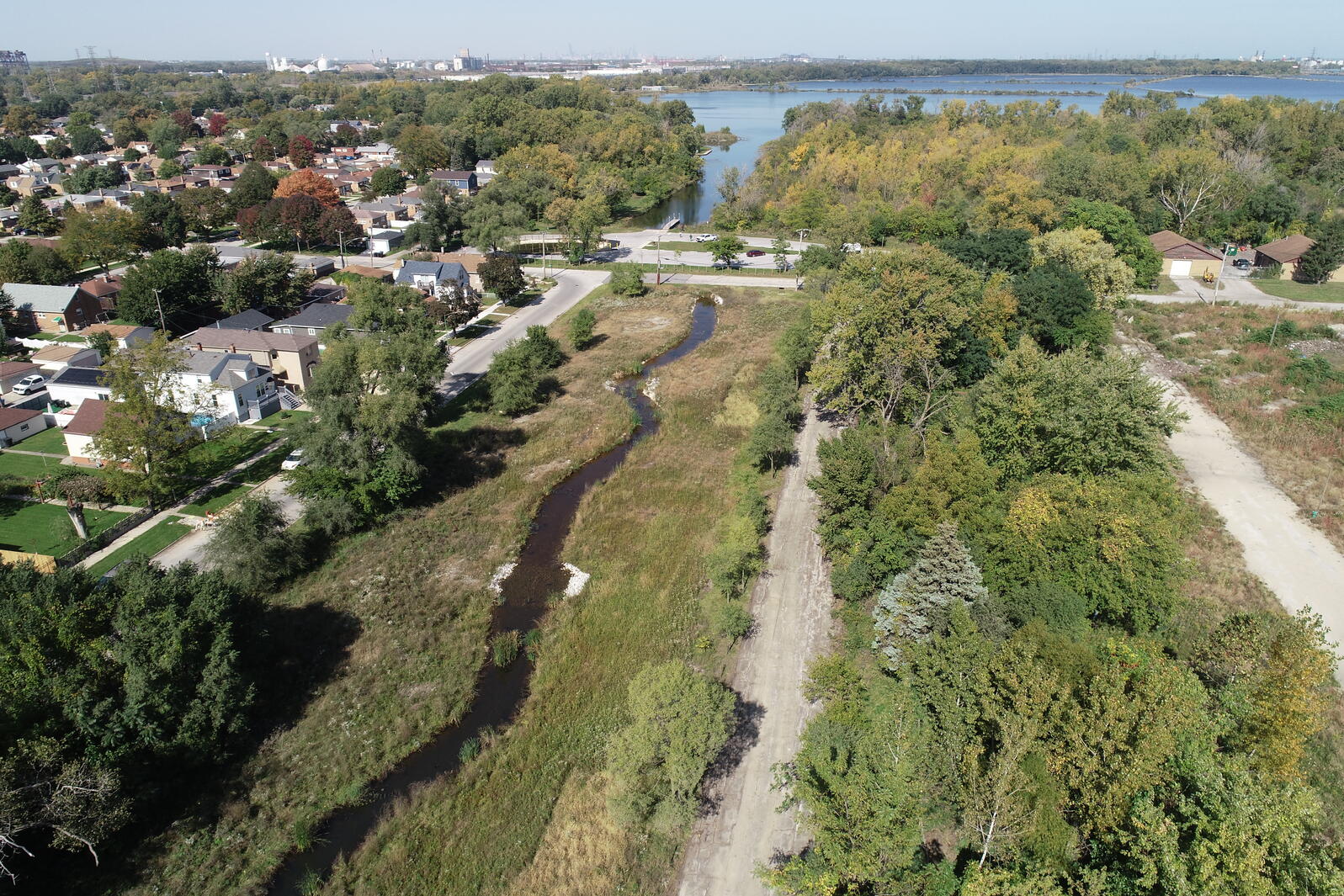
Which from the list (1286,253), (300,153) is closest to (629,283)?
(1286,253)

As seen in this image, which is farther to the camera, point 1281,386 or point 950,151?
point 950,151

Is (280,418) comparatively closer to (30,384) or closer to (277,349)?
(277,349)

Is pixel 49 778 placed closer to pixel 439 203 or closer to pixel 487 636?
pixel 487 636

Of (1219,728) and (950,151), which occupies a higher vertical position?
(950,151)

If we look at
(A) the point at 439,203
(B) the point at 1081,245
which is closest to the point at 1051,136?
(B) the point at 1081,245

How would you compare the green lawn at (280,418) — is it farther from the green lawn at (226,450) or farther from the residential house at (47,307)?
the residential house at (47,307)

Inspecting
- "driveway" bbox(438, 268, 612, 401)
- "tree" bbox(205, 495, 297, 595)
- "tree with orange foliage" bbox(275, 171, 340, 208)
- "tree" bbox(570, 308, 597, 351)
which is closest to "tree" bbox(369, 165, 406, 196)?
"tree with orange foliage" bbox(275, 171, 340, 208)
